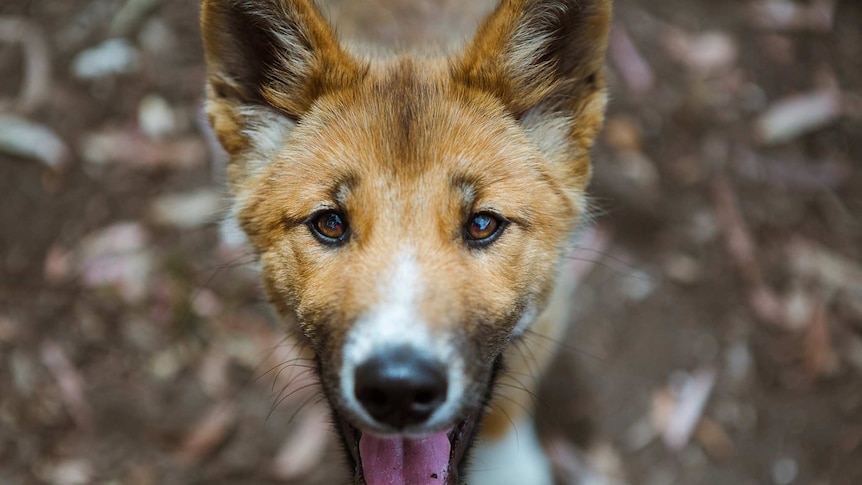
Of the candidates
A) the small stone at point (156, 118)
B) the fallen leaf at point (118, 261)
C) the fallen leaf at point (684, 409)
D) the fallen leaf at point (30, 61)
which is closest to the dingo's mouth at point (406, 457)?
the fallen leaf at point (684, 409)

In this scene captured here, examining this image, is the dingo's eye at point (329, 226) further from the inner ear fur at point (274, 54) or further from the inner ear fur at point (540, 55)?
the inner ear fur at point (540, 55)

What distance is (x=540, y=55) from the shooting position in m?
3.41

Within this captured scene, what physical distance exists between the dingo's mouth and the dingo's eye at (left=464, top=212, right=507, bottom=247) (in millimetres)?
788

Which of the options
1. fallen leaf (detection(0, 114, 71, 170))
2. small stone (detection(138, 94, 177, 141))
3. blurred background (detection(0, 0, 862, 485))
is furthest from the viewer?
small stone (detection(138, 94, 177, 141))

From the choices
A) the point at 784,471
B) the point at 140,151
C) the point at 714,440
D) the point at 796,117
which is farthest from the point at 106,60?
the point at 784,471

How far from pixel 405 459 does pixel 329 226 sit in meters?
1.06

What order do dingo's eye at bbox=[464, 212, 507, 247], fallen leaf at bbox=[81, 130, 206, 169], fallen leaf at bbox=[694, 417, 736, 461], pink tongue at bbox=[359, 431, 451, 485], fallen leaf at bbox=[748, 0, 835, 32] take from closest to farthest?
dingo's eye at bbox=[464, 212, 507, 247], pink tongue at bbox=[359, 431, 451, 485], fallen leaf at bbox=[694, 417, 736, 461], fallen leaf at bbox=[81, 130, 206, 169], fallen leaf at bbox=[748, 0, 835, 32]

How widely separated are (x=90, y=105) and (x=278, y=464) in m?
3.10

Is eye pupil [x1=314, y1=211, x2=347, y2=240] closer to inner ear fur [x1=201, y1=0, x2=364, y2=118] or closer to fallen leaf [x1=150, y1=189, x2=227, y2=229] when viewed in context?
inner ear fur [x1=201, y1=0, x2=364, y2=118]

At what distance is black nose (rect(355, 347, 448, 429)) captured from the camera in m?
2.51

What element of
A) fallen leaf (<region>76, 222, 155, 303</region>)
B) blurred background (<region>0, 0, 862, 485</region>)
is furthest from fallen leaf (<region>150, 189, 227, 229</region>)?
fallen leaf (<region>76, 222, 155, 303</region>)

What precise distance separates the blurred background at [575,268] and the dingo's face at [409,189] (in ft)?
5.27

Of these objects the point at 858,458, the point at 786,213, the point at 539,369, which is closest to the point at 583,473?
the point at 539,369

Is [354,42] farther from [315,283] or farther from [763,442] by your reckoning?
[763,442]
